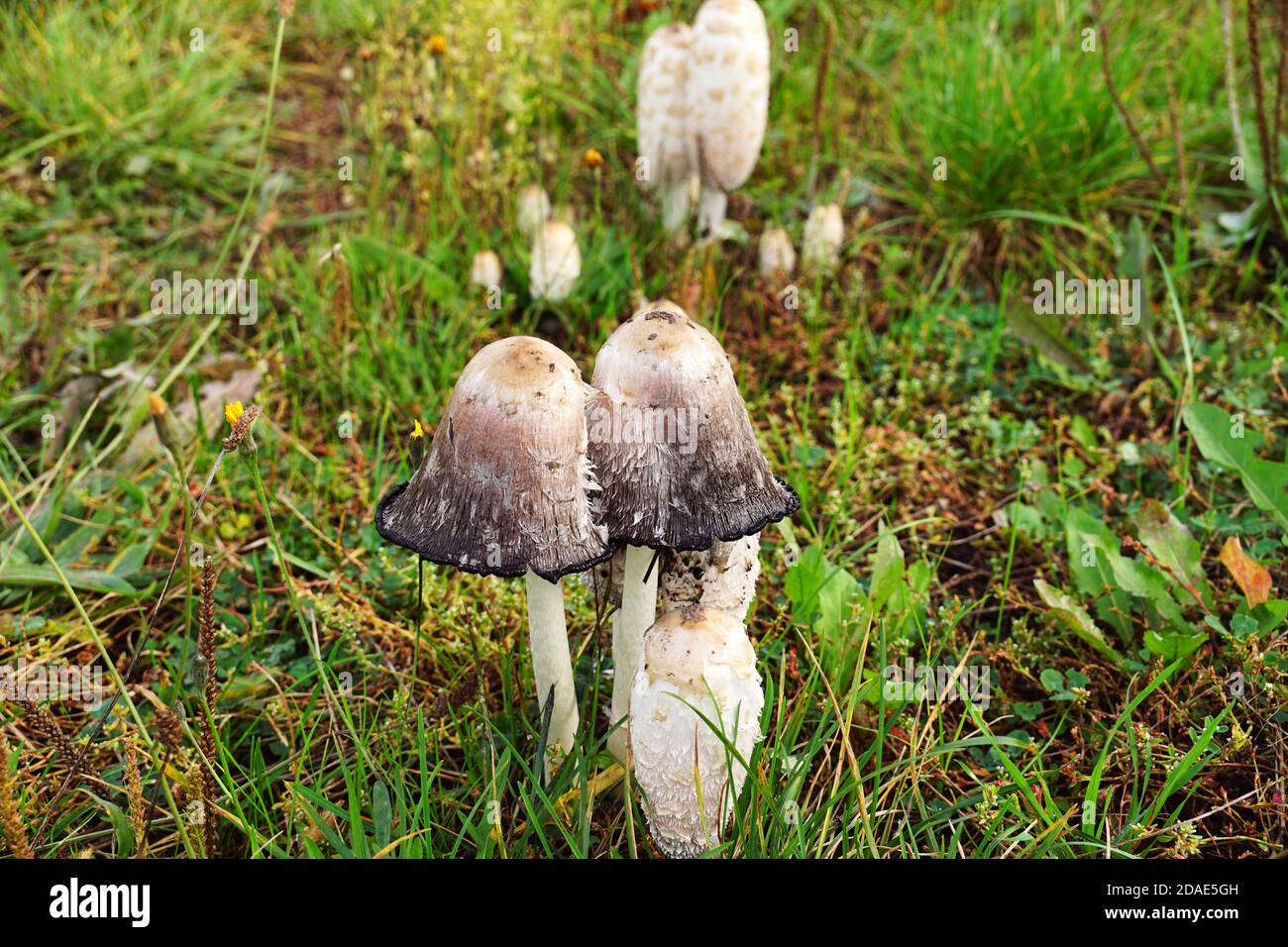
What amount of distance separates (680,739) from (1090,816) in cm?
78

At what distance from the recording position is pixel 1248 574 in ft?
7.75

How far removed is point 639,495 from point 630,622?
0.39 m

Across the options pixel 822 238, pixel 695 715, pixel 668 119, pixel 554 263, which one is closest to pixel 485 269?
pixel 554 263

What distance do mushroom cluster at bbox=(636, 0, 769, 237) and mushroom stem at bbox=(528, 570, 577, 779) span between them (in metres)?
2.06

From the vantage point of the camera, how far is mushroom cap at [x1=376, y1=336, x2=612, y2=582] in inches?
65.5

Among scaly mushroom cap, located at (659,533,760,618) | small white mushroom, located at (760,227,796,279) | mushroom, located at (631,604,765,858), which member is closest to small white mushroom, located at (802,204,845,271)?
small white mushroom, located at (760,227,796,279)

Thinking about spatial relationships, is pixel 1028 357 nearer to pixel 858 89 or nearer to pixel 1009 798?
pixel 858 89

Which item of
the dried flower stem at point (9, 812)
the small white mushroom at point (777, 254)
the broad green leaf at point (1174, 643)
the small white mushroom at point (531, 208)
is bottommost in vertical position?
the dried flower stem at point (9, 812)

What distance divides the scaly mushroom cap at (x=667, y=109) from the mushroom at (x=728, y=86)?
0.04 meters

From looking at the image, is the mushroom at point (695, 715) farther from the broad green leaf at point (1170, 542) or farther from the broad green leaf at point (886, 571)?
the broad green leaf at point (1170, 542)

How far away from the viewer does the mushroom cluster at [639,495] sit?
167cm

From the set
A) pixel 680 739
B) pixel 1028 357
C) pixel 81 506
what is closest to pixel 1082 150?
pixel 1028 357

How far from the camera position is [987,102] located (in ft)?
12.7

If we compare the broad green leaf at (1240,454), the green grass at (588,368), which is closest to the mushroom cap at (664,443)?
the green grass at (588,368)
